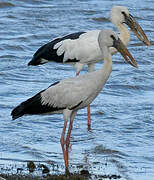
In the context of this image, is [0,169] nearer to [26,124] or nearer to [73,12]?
[26,124]

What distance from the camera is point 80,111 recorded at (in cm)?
1048

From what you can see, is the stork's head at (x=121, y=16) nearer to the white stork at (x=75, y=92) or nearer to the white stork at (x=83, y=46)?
the white stork at (x=83, y=46)

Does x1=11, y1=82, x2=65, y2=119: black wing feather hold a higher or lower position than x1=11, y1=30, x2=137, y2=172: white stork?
lower

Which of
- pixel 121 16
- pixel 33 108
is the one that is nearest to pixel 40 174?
pixel 33 108

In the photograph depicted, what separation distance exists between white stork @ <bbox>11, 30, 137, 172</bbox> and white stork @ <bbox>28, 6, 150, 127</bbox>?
245 centimetres

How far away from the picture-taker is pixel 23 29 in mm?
16266

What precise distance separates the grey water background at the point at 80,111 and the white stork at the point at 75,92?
24.4 inches

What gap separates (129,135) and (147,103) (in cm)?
172

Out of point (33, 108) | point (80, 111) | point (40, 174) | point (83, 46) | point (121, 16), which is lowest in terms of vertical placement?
point (80, 111)

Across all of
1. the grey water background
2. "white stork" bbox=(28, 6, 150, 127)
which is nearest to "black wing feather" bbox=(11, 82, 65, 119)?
the grey water background

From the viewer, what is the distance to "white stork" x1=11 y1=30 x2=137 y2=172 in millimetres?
7402

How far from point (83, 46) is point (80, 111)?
3.52ft

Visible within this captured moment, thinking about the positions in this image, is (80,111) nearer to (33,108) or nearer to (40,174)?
(33,108)

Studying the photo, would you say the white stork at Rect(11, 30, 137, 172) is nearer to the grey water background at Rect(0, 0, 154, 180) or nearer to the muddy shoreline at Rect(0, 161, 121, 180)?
the muddy shoreline at Rect(0, 161, 121, 180)
